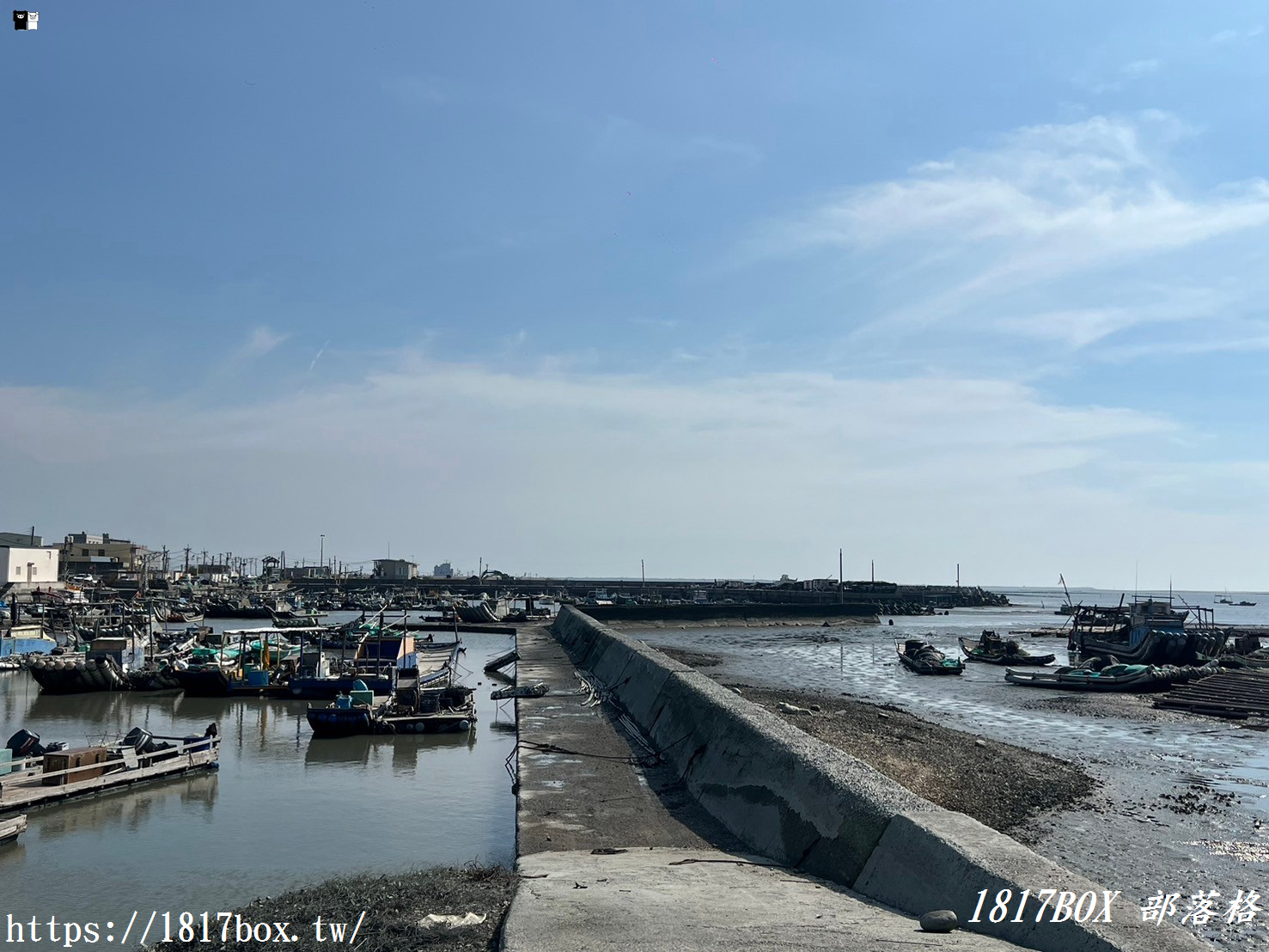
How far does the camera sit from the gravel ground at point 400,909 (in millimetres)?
8562

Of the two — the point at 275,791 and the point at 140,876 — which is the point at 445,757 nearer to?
the point at 275,791

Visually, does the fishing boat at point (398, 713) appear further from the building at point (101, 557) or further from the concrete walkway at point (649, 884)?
the building at point (101, 557)

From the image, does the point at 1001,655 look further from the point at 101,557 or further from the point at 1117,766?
the point at 101,557

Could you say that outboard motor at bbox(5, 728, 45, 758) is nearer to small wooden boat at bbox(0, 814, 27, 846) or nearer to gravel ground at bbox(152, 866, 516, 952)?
small wooden boat at bbox(0, 814, 27, 846)

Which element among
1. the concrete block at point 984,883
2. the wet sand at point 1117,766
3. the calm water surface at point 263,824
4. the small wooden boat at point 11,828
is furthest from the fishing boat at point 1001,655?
the small wooden boat at point 11,828

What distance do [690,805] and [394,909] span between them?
6831 mm

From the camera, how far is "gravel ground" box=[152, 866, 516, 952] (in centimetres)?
856

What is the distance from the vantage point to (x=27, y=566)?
85938mm

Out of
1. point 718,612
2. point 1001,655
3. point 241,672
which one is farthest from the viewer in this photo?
point 718,612

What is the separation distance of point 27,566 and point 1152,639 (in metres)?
91.6

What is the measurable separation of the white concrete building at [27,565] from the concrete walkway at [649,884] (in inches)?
3283

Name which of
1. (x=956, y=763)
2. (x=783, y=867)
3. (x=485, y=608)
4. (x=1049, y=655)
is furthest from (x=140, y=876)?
(x=485, y=608)

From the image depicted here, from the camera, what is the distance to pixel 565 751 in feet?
66.4

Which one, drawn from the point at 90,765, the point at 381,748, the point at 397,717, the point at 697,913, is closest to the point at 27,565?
the point at 397,717
